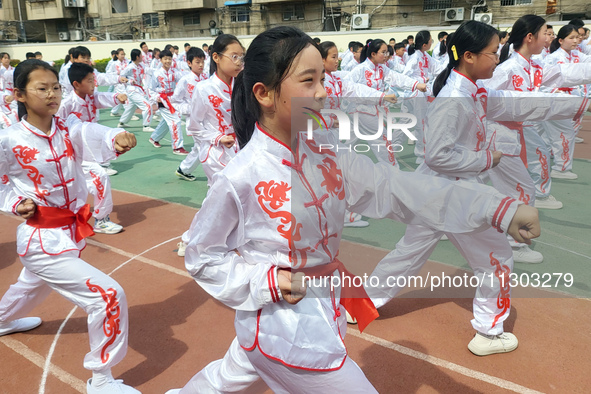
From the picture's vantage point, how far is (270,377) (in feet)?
6.01

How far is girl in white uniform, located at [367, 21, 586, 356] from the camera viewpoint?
2979 millimetres

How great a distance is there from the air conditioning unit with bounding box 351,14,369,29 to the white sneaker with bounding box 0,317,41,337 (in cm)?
2501

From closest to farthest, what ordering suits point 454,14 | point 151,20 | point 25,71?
point 25,71
point 454,14
point 151,20

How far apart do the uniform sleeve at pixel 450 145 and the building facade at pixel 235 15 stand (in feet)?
75.8

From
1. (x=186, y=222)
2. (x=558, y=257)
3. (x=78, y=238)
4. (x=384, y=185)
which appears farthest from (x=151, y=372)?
(x=558, y=257)

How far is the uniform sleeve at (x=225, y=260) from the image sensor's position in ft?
5.57

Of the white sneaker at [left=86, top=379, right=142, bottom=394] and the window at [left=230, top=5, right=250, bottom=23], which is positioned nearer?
the white sneaker at [left=86, top=379, right=142, bottom=394]

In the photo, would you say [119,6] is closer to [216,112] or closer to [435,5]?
[435,5]

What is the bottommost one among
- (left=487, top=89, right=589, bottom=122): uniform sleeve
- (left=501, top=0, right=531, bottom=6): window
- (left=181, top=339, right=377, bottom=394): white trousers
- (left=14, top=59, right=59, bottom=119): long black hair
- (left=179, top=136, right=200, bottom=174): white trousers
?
(left=179, top=136, right=200, bottom=174): white trousers

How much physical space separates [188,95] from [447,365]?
6874mm

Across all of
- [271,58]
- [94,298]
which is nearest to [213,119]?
[94,298]

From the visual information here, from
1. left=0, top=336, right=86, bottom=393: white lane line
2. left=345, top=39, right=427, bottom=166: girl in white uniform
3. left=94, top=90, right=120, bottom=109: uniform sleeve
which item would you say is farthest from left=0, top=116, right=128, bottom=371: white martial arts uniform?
left=345, top=39, right=427, bottom=166: girl in white uniform

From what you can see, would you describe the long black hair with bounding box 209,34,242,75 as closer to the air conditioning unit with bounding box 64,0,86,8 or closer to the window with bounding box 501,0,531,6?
the window with bounding box 501,0,531,6

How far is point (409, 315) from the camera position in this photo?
369 centimetres
